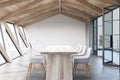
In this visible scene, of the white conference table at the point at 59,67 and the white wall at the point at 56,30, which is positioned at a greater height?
the white wall at the point at 56,30

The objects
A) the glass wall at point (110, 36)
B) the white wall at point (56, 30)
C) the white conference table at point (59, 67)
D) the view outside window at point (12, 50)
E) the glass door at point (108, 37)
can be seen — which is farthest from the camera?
the white wall at point (56, 30)

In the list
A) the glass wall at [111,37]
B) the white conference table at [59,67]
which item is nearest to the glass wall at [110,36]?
the glass wall at [111,37]

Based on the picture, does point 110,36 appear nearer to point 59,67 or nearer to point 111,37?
point 111,37

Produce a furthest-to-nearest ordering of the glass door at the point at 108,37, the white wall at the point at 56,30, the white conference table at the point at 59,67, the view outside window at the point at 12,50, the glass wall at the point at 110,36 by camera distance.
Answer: the white wall at the point at 56,30 < the view outside window at the point at 12,50 < the glass door at the point at 108,37 < the glass wall at the point at 110,36 < the white conference table at the point at 59,67

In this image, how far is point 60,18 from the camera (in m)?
15.6

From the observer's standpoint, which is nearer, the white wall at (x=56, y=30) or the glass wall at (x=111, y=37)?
the glass wall at (x=111, y=37)

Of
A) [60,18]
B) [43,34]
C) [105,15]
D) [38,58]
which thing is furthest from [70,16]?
[38,58]

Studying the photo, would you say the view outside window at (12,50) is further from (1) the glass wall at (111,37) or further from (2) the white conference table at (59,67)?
(2) the white conference table at (59,67)

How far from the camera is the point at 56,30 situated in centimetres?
1569

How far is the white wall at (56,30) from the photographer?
15.6 meters

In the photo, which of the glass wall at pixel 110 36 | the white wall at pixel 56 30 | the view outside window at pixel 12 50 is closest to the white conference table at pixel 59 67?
the glass wall at pixel 110 36

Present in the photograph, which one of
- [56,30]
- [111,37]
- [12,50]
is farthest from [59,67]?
[56,30]

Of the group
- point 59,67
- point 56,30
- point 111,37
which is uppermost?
point 56,30

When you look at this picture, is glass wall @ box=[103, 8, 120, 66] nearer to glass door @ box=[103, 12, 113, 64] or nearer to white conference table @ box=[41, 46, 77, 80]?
glass door @ box=[103, 12, 113, 64]
